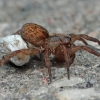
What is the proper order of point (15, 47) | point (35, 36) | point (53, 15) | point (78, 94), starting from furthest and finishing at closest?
point (53, 15), point (35, 36), point (15, 47), point (78, 94)

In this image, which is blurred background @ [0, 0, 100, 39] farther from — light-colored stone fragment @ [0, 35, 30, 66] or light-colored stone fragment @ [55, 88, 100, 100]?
light-colored stone fragment @ [55, 88, 100, 100]

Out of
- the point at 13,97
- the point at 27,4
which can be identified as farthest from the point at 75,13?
the point at 13,97

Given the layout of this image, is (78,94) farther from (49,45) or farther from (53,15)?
(53,15)

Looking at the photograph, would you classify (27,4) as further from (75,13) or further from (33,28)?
(33,28)

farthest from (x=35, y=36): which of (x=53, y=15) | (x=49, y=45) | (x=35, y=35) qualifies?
(x=53, y=15)

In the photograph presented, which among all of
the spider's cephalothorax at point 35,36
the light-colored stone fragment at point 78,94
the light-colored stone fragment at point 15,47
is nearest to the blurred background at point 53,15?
the spider's cephalothorax at point 35,36

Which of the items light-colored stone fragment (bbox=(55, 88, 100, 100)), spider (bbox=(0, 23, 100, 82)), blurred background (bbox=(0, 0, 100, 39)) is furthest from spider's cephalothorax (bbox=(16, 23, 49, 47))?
blurred background (bbox=(0, 0, 100, 39))
